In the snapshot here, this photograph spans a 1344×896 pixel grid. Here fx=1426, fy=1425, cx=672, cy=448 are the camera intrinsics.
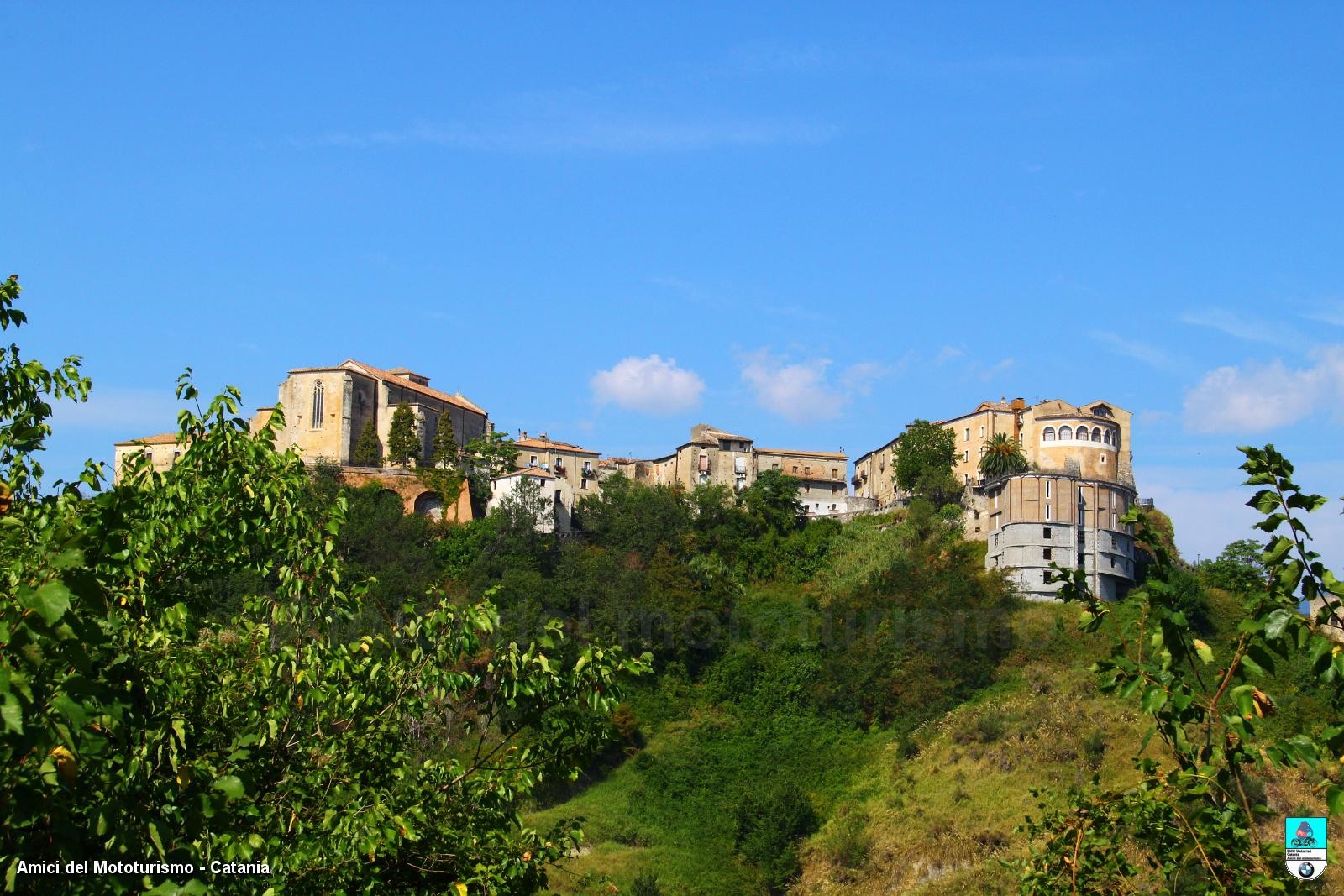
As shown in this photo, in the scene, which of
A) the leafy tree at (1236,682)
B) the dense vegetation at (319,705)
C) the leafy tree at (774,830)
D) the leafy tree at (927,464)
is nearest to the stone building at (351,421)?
the leafy tree at (927,464)

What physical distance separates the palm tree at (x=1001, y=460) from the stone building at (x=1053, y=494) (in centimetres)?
75

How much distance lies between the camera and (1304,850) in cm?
934

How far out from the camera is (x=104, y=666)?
707 cm

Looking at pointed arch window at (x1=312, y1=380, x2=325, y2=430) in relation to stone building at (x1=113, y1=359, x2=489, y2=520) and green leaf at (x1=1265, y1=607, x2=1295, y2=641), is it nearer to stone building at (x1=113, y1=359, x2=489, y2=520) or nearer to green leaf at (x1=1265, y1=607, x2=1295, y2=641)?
stone building at (x1=113, y1=359, x2=489, y2=520)

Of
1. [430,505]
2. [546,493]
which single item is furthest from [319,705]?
[546,493]

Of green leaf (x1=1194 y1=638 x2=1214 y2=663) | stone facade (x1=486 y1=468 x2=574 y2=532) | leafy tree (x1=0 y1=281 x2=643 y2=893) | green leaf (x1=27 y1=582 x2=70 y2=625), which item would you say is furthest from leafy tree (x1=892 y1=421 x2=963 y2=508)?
green leaf (x1=27 y1=582 x2=70 y2=625)

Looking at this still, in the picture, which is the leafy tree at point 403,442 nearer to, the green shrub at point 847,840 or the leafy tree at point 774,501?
the leafy tree at point 774,501

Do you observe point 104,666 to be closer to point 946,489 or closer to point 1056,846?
point 1056,846

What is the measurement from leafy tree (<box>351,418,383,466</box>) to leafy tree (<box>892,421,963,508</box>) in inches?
1131

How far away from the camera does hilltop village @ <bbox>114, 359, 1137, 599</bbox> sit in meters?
65.8

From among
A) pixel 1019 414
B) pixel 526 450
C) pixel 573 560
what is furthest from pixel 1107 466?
pixel 526 450

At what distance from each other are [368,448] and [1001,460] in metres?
33.9

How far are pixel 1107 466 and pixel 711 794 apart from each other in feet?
95.2

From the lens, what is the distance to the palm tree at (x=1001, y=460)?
7131 cm
